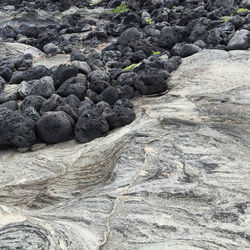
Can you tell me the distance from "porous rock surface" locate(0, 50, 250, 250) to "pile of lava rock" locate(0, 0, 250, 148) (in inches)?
21.9

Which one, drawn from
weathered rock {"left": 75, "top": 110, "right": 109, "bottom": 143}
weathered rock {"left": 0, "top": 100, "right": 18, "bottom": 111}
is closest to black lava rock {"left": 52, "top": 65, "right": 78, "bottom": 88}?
weathered rock {"left": 0, "top": 100, "right": 18, "bottom": 111}

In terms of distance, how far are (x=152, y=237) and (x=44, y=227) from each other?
50.8 inches

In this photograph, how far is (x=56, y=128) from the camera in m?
7.92

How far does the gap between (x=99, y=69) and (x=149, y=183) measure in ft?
25.1

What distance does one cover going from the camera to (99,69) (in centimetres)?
1191

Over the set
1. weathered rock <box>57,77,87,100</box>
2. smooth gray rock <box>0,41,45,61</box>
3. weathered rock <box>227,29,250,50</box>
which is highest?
weathered rock <box>227,29,250,50</box>

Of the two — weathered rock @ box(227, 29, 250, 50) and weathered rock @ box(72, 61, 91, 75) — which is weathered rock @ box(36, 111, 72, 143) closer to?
weathered rock @ box(72, 61, 91, 75)

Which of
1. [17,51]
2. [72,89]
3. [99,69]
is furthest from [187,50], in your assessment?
[17,51]

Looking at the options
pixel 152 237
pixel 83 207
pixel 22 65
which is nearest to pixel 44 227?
pixel 83 207

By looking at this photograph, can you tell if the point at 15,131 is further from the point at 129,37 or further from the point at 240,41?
the point at 129,37

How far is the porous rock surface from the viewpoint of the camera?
3.81 meters

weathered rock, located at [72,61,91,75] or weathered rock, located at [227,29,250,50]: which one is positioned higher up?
weathered rock, located at [227,29,250,50]

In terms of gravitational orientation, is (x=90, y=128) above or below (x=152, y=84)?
below

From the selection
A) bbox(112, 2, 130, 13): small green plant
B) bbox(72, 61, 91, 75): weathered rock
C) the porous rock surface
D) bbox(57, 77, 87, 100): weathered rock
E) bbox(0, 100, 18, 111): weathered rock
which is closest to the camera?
the porous rock surface
